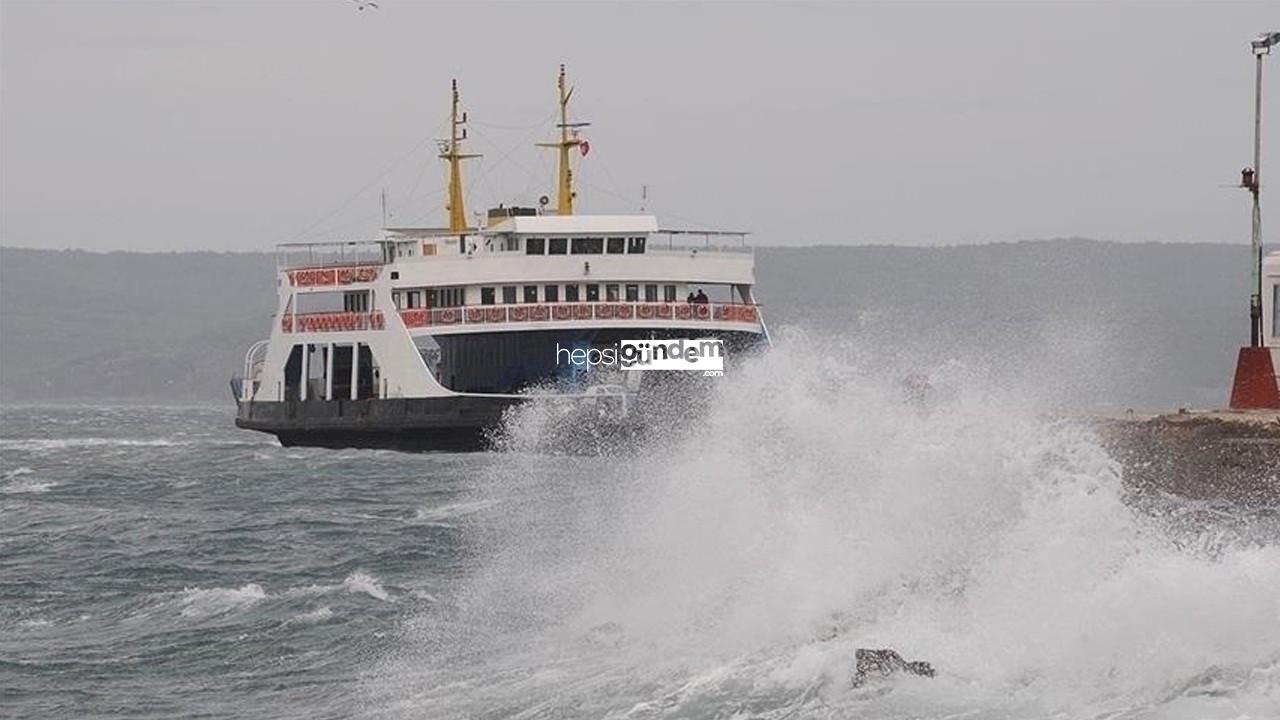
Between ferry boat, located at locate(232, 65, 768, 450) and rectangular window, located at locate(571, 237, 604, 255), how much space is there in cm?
2

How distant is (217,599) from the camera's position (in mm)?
30328

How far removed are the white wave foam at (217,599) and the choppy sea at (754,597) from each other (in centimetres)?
7

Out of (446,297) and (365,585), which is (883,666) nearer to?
(365,585)

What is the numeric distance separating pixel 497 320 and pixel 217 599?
27.1m

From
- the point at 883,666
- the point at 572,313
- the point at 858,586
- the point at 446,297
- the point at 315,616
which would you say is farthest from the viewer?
the point at 446,297

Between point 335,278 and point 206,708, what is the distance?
38171mm

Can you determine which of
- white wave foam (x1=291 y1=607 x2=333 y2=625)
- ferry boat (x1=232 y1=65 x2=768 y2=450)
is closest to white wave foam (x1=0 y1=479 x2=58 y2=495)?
ferry boat (x1=232 y1=65 x2=768 y2=450)

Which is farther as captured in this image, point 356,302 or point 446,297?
point 356,302

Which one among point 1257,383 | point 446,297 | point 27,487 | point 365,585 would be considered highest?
point 446,297

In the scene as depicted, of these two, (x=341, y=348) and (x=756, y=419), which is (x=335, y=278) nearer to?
(x=341, y=348)

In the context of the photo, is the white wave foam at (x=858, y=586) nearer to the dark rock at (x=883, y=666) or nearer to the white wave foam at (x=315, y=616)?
the dark rock at (x=883, y=666)

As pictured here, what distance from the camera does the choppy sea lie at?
19.1 meters

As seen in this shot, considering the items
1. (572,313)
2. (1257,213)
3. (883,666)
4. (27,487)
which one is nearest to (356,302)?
(572,313)

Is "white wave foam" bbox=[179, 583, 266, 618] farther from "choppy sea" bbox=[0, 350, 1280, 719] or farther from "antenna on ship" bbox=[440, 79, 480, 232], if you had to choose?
"antenna on ship" bbox=[440, 79, 480, 232]
